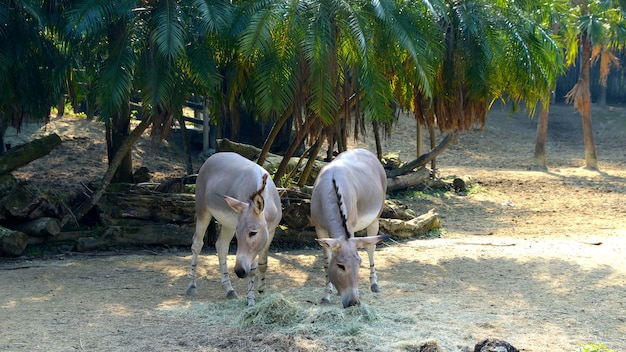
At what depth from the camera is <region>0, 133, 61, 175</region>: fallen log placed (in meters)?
10.5

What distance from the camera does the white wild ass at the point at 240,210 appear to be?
Result: 7.13m

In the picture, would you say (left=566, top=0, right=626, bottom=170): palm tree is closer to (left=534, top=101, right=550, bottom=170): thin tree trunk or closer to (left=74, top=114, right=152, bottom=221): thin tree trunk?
(left=534, top=101, right=550, bottom=170): thin tree trunk

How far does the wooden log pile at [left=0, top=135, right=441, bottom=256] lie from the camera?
392 inches

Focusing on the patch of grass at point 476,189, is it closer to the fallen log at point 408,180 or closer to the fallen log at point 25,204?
the fallen log at point 408,180

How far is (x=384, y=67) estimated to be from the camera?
33.1 ft

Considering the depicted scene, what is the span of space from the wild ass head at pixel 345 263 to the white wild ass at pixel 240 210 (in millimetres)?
721

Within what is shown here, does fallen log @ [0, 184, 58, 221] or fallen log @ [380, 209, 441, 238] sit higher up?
fallen log @ [0, 184, 58, 221]

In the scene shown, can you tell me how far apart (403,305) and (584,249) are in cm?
443

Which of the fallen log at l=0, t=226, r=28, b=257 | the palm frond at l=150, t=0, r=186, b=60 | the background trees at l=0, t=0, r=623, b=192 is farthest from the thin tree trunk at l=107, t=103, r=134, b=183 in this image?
the palm frond at l=150, t=0, r=186, b=60

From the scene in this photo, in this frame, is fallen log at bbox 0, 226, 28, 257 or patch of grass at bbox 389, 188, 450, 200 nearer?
fallen log at bbox 0, 226, 28, 257

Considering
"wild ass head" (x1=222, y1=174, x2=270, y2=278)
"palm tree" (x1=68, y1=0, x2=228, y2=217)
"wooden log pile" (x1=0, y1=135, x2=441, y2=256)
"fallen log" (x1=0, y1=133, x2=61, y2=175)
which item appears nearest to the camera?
"wild ass head" (x1=222, y1=174, x2=270, y2=278)

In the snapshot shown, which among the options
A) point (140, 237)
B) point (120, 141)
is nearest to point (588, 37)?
point (120, 141)

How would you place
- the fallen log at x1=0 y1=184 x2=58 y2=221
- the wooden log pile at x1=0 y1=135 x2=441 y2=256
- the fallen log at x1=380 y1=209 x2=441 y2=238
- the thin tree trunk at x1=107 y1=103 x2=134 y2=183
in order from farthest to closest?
1. the thin tree trunk at x1=107 y1=103 x2=134 y2=183
2. the fallen log at x1=380 y1=209 x2=441 y2=238
3. the wooden log pile at x1=0 y1=135 x2=441 y2=256
4. the fallen log at x1=0 y1=184 x2=58 y2=221

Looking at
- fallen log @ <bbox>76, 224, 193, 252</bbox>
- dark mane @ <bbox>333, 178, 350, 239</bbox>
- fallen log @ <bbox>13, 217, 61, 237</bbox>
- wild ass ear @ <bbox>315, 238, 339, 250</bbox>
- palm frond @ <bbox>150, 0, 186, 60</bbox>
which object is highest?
palm frond @ <bbox>150, 0, 186, 60</bbox>
